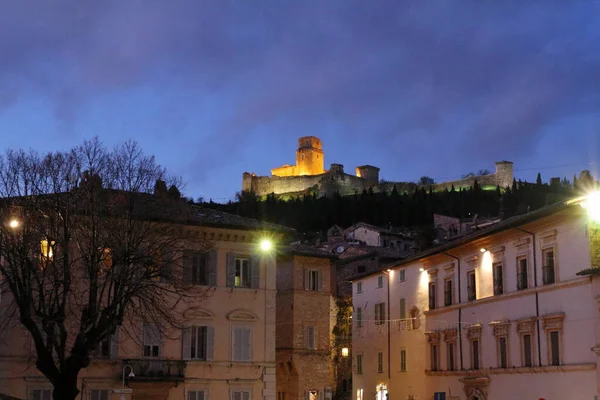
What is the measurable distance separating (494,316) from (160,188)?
1920cm

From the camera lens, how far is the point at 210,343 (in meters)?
43.2

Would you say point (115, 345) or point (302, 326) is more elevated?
point (302, 326)

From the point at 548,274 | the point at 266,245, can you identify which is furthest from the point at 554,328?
the point at 266,245

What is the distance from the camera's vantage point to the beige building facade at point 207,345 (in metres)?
39.2

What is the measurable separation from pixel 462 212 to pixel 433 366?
318ft

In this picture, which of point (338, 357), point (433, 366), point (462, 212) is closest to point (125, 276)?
point (433, 366)

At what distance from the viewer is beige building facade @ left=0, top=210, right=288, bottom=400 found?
129ft

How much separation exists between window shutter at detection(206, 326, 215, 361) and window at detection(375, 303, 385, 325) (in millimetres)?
19797

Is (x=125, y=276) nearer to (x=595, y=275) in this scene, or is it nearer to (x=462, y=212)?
(x=595, y=275)

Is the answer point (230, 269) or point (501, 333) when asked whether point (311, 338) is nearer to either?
point (230, 269)

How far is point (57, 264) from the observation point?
33.5m

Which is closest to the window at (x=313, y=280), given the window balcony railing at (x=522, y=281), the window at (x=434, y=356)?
the window at (x=434, y=356)

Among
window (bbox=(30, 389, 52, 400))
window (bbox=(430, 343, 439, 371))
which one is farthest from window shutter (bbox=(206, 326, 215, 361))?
window (bbox=(430, 343, 439, 371))

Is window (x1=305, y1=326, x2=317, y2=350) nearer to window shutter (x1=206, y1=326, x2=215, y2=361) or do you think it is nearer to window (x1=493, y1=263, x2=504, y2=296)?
window shutter (x1=206, y1=326, x2=215, y2=361)
